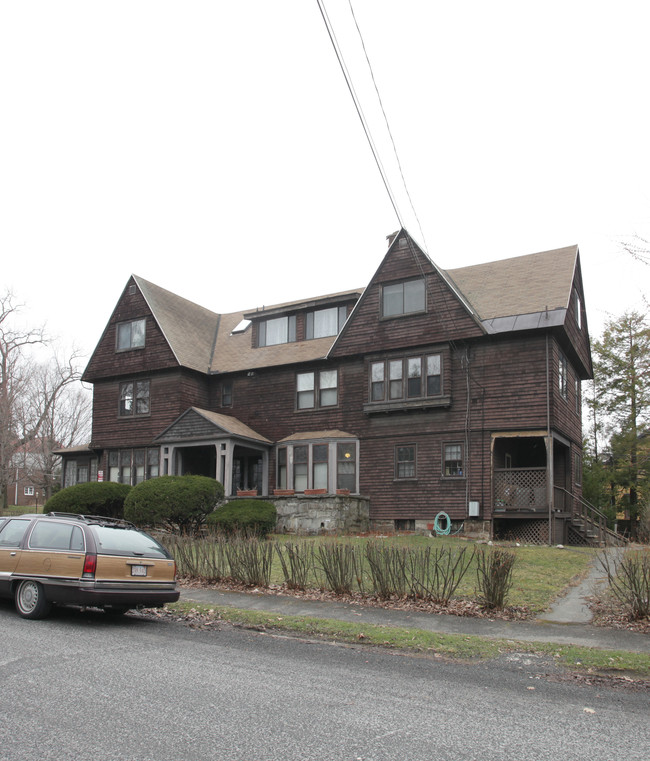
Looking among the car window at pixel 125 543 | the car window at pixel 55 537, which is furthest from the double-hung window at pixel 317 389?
the car window at pixel 55 537

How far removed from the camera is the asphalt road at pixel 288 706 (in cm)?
496

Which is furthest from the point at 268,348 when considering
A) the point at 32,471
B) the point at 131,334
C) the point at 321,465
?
the point at 32,471

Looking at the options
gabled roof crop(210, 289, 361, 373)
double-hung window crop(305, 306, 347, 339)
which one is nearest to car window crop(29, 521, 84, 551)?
gabled roof crop(210, 289, 361, 373)

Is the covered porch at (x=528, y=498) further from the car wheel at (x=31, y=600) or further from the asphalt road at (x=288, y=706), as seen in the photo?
the car wheel at (x=31, y=600)

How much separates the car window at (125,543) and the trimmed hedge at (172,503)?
10817 mm

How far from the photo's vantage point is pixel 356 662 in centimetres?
802

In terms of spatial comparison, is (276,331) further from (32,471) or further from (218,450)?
(32,471)

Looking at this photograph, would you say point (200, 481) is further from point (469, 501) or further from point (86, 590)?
point (86, 590)

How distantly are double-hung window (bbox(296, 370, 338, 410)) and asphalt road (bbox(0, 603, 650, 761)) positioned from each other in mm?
18587

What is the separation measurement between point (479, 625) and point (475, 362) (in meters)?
14.2

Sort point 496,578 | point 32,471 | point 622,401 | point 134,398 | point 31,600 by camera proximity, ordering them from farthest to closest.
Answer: point 32,471
point 622,401
point 134,398
point 496,578
point 31,600

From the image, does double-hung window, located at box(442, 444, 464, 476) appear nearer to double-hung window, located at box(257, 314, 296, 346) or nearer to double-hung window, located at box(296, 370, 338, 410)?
double-hung window, located at box(296, 370, 338, 410)

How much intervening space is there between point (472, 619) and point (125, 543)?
217 inches

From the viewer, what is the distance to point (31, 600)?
1030 cm
